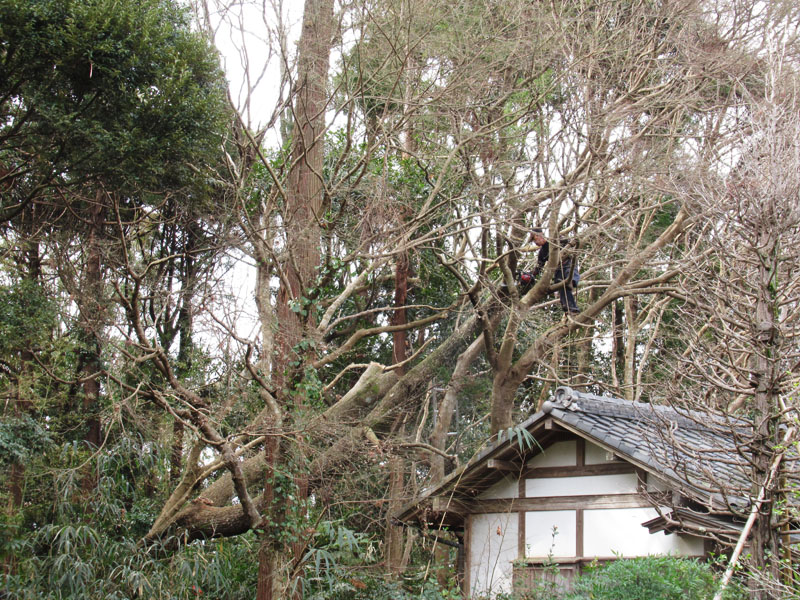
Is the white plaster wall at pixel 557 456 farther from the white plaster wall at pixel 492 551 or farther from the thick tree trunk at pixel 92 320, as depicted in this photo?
the thick tree trunk at pixel 92 320

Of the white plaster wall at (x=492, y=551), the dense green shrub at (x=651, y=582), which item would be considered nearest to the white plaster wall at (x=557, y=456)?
the white plaster wall at (x=492, y=551)

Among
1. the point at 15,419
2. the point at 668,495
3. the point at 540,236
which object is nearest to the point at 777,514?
the point at 668,495

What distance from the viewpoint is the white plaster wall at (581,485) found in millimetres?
8016

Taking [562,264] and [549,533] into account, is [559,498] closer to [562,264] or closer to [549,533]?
[549,533]

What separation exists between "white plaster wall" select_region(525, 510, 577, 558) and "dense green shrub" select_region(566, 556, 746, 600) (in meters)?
1.61

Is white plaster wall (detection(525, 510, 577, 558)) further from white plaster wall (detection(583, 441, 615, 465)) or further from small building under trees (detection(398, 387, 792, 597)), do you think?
white plaster wall (detection(583, 441, 615, 465))

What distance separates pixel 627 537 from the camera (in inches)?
308

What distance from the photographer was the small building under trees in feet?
25.2

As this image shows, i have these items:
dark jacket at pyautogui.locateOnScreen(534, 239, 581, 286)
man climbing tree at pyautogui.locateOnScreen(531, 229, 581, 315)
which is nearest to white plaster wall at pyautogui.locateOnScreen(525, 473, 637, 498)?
man climbing tree at pyautogui.locateOnScreen(531, 229, 581, 315)

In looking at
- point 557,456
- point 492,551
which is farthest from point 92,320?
point 557,456

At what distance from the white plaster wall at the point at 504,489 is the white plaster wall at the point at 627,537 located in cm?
91

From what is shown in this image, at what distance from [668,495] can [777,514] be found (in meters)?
1.81

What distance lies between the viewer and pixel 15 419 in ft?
25.0

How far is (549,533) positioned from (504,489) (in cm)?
75
